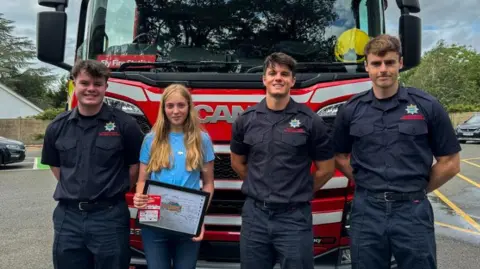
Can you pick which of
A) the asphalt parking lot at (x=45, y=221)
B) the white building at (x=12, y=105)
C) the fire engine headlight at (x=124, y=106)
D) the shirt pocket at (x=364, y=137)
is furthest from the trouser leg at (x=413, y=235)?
the white building at (x=12, y=105)

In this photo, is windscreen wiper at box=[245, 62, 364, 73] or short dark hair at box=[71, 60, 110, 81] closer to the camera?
short dark hair at box=[71, 60, 110, 81]

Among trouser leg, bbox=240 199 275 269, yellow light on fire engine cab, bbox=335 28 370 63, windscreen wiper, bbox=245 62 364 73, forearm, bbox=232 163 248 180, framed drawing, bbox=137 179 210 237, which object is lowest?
trouser leg, bbox=240 199 275 269

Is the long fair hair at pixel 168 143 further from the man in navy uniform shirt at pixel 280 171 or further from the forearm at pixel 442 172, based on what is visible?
the forearm at pixel 442 172

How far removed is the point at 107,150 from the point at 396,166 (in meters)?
1.76

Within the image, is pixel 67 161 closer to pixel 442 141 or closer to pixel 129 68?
pixel 129 68

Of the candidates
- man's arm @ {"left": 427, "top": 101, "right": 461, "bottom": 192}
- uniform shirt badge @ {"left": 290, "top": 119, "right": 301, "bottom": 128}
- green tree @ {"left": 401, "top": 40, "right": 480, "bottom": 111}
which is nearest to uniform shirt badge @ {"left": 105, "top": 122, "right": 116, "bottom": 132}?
uniform shirt badge @ {"left": 290, "top": 119, "right": 301, "bottom": 128}

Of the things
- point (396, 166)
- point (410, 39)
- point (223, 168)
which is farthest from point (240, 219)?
point (410, 39)

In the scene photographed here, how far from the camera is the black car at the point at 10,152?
42.3ft

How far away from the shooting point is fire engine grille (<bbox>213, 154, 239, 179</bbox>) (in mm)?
3244

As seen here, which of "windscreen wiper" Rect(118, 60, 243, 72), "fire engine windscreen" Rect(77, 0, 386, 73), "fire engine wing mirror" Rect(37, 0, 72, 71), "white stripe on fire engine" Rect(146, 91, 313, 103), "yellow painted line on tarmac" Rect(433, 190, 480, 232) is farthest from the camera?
"yellow painted line on tarmac" Rect(433, 190, 480, 232)

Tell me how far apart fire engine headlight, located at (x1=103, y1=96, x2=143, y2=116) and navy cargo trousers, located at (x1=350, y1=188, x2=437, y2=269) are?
1643 mm

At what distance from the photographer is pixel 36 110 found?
37.8 metres

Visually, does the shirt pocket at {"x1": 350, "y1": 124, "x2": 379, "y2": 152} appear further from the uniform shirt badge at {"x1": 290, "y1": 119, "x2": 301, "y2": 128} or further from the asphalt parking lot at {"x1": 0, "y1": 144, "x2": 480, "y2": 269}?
the asphalt parking lot at {"x1": 0, "y1": 144, "x2": 480, "y2": 269}

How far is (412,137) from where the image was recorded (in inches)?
108
